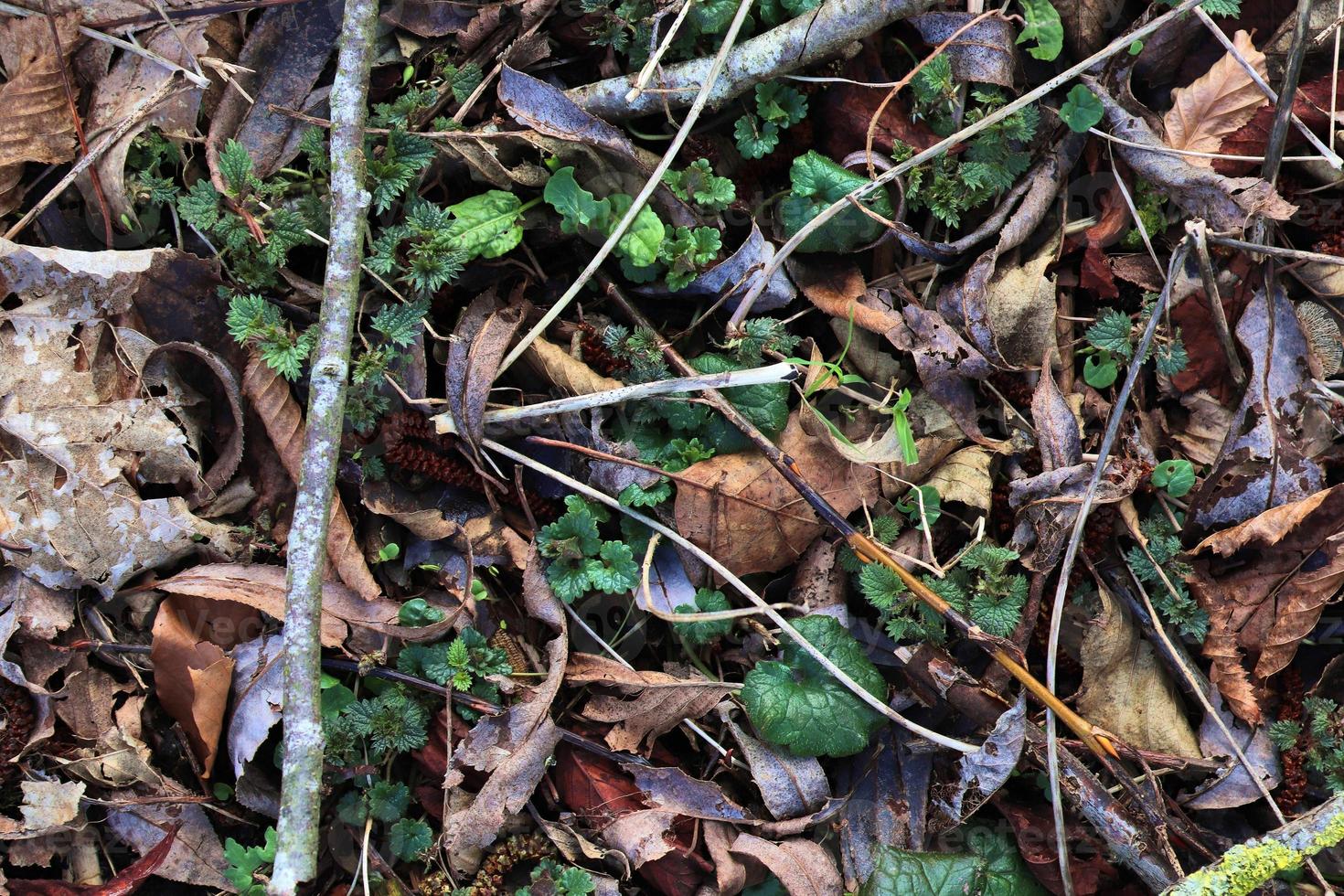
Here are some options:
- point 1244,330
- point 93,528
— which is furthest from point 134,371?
point 1244,330

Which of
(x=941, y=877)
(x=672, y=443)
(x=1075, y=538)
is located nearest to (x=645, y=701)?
(x=672, y=443)

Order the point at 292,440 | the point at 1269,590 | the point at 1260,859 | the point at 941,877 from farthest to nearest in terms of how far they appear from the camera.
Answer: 1. the point at 292,440
2. the point at 1269,590
3. the point at 941,877
4. the point at 1260,859

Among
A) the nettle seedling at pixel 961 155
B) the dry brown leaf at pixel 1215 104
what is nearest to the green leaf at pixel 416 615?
the nettle seedling at pixel 961 155

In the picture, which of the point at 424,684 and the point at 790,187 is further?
the point at 790,187

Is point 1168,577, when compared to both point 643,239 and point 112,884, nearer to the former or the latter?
point 643,239

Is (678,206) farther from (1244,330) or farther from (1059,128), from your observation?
(1244,330)

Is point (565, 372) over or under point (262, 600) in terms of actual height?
over
